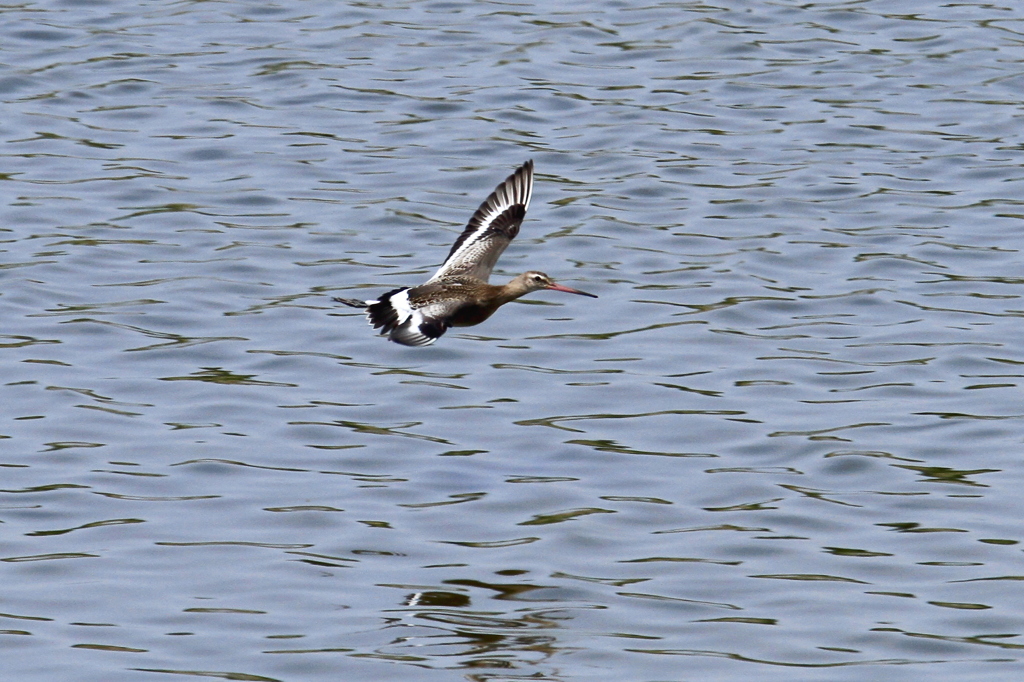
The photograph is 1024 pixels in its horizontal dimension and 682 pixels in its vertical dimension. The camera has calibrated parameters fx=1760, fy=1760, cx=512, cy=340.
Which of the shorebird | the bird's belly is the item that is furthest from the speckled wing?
the bird's belly

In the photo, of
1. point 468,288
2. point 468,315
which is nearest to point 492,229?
point 468,288

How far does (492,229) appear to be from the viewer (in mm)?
12547

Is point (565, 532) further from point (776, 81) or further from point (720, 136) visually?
point (776, 81)

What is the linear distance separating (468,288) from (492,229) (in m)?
0.90

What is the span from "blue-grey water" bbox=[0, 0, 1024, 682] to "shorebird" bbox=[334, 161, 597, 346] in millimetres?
690

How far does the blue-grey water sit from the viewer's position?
8844 millimetres

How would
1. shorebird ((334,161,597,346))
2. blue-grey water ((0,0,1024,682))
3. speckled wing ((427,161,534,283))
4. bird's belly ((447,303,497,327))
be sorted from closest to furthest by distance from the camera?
blue-grey water ((0,0,1024,682)), shorebird ((334,161,597,346)), bird's belly ((447,303,497,327)), speckled wing ((427,161,534,283))

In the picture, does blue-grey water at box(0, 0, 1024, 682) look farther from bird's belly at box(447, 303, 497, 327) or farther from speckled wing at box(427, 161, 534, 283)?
speckled wing at box(427, 161, 534, 283)

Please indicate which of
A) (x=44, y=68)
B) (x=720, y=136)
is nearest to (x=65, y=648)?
(x=720, y=136)

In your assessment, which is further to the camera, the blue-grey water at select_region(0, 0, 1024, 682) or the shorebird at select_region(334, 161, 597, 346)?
the shorebird at select_region(334, 161, 597, 346)

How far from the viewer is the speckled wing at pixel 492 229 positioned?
485 inches

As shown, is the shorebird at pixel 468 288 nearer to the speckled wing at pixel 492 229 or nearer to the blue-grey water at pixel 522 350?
the speckled wing at pixel 492 229

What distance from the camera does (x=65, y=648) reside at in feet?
27.7

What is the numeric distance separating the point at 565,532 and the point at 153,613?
92.9 inches
